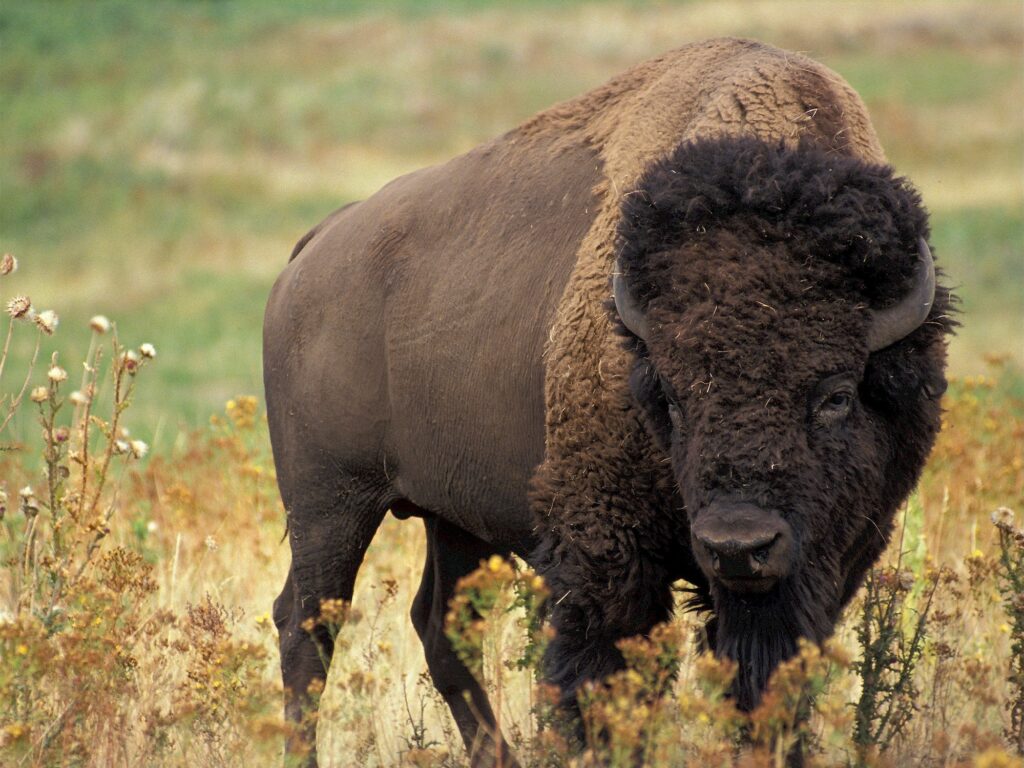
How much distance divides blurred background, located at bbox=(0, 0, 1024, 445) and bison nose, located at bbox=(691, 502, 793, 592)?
1755cm

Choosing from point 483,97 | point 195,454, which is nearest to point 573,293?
point 195,454

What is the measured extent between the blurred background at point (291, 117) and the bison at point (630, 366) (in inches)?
605

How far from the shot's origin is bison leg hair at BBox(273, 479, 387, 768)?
5711 mm

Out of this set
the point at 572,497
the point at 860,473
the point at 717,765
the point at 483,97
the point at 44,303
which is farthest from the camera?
the point at 483,97

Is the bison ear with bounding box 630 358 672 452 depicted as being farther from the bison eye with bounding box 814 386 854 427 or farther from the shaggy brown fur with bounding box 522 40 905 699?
the bison eye with bounding box 814 386 854 427

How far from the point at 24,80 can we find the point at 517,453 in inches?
1590

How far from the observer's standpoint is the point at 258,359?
78.3ft

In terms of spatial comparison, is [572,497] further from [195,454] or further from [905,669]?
[195,454]

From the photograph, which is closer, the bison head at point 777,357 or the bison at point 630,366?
the bison head at point 777,357

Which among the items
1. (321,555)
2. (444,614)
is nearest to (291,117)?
(444,614)

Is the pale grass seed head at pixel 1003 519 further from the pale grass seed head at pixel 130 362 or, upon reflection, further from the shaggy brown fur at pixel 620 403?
the pale grass seed head at pixel 130 362

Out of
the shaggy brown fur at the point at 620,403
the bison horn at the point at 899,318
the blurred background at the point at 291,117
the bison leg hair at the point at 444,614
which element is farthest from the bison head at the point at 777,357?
the blurred background at the point at 291,117

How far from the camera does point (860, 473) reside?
4.13 meters

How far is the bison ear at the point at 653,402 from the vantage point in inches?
167
